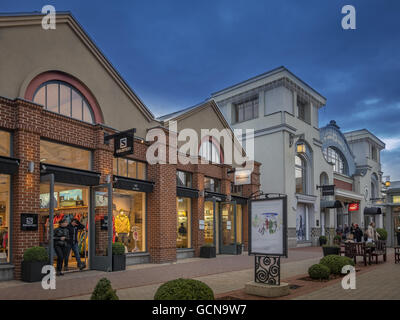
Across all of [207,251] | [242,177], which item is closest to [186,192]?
[207,251]

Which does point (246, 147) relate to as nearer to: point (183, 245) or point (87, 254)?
point (183, 245)

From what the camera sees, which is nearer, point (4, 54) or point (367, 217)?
point (4, 54)

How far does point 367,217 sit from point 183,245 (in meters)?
31.1

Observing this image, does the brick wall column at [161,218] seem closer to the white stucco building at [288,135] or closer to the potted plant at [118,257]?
the potted plant at [118,257]

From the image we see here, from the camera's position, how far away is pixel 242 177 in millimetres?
20359

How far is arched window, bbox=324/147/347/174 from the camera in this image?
34750mm

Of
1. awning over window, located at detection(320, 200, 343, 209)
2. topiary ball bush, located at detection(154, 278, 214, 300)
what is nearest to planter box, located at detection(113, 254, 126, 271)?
topiary ball bush, located at detection(154, 278, 214, 300)

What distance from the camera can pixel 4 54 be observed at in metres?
11.0

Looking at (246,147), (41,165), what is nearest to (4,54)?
(41,165)

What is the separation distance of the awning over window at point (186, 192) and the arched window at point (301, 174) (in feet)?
41.2

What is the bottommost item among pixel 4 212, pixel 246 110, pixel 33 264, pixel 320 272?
pixel 320 272

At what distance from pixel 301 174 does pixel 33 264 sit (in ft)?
72.7

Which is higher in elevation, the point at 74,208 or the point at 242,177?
the point at 242,177

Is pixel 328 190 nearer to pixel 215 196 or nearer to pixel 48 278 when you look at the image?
pixel 215 196
